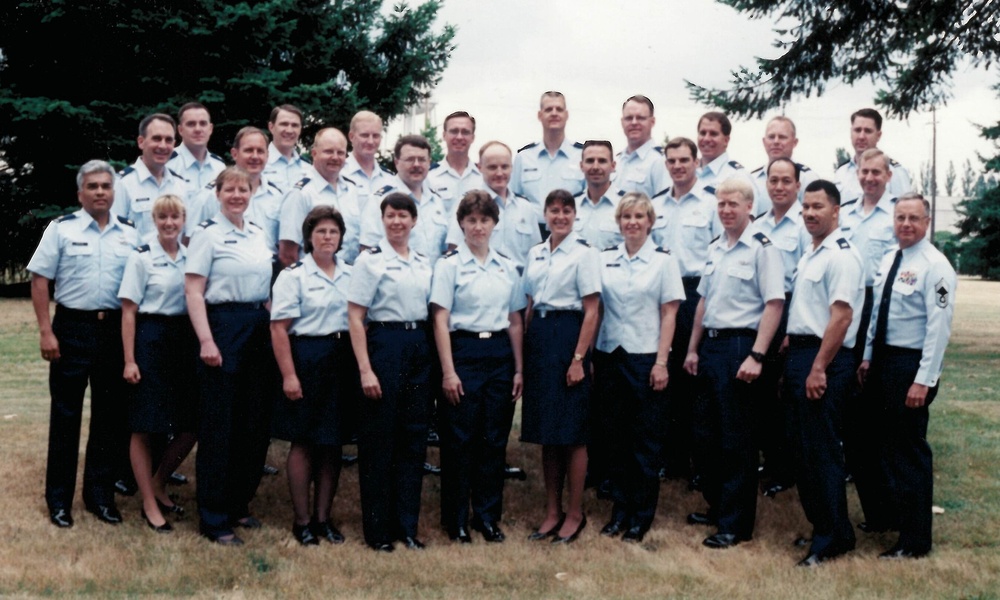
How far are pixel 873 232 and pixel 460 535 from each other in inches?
116

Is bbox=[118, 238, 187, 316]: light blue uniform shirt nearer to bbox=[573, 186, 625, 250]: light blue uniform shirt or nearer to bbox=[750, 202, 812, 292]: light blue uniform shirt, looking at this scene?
bbox=[573, 186, 625, 250]: light blue uniform shirt

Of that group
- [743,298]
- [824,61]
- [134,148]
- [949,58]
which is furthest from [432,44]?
[743,298]

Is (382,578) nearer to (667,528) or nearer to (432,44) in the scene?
(667,528)

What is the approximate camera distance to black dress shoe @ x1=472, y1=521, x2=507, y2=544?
5.56 metres

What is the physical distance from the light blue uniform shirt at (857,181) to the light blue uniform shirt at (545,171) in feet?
5.29

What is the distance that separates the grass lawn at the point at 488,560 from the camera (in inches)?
188

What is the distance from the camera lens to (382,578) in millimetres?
4918

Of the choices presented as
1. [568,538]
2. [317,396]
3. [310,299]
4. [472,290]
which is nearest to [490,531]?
[568,538]

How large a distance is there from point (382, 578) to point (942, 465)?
14.2ft

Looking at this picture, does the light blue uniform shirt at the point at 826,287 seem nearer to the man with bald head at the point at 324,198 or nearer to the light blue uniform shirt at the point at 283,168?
the man with bald head at the point at 324,198

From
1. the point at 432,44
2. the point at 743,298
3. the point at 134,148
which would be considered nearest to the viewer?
the point at 743,298

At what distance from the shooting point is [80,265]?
17.8 feet

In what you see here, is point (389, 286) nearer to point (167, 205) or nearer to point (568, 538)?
point (167, 205)

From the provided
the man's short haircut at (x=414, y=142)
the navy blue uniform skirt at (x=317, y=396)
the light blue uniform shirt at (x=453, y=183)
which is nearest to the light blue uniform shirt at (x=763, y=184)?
the light blue uniform shirt at (x=453, y=183)
